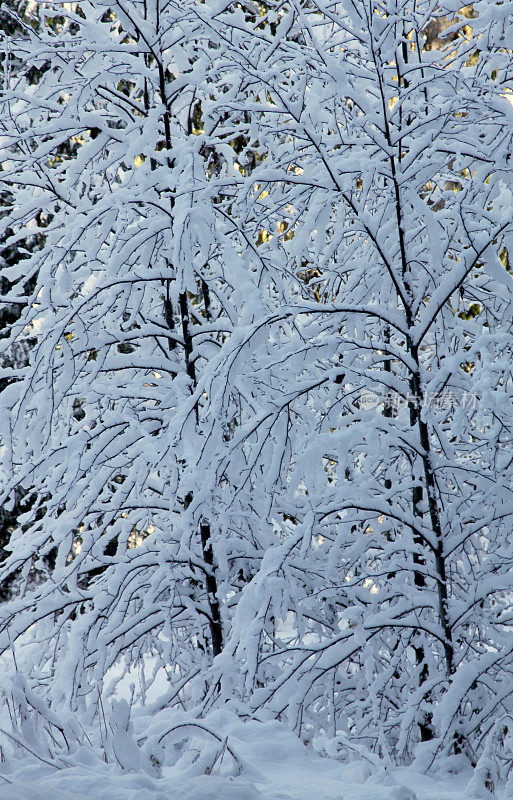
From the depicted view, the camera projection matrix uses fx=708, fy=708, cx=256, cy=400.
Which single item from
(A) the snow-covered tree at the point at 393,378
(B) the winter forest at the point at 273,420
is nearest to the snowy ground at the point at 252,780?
(B) the winter forest at the point at 273,420

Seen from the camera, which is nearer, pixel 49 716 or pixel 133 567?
pixel 49 716

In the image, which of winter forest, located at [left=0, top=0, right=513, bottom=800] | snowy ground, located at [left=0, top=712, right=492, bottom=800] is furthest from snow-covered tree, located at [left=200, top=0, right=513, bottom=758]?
snowy ground, located at [left=0, top=712, right=492, bottom=800]

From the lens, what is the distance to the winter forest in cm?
267

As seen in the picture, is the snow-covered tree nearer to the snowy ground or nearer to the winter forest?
the winter forest

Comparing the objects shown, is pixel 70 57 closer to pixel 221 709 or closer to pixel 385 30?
pixel 385 30

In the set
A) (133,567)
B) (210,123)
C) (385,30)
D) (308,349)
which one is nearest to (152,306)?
(210,123)

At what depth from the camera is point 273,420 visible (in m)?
2.85

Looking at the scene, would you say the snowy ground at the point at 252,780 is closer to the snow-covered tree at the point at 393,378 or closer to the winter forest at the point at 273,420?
the winter forest at the point at 273,420

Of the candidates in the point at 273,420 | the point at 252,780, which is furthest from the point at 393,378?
the point at 252,780

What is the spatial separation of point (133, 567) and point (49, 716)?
128cm

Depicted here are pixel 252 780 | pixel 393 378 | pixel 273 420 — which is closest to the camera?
pixel 252 780

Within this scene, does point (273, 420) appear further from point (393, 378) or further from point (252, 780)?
point (252, 780)

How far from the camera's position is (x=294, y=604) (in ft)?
10.3

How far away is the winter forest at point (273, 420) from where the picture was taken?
2668 mm
